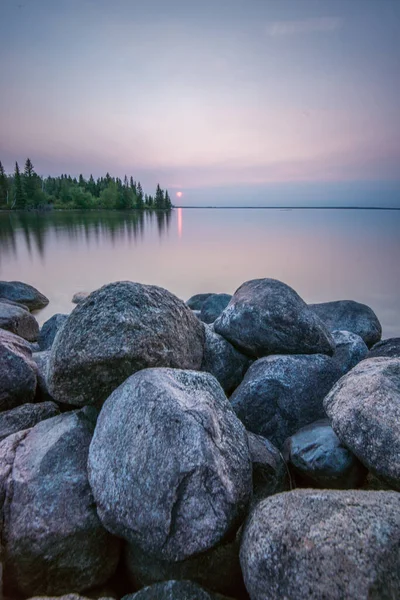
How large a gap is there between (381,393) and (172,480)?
1.87 metres

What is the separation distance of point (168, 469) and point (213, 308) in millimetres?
7565

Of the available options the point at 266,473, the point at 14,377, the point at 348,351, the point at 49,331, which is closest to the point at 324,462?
the point at 266,473

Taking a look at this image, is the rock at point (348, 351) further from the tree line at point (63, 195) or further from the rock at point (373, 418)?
the tree line at point (63, 195)

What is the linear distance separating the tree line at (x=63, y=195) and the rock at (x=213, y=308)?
87146 millimetres

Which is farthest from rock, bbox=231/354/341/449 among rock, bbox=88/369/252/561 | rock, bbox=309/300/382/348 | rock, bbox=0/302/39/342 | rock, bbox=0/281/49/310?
rock, bbox=0/281/49/310

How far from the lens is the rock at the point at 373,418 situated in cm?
259

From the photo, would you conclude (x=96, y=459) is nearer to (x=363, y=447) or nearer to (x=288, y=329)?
(x=363, y=447)

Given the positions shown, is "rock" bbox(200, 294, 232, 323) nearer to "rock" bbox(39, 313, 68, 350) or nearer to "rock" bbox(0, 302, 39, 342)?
"rock" bbox(39, 313, 68, 350)

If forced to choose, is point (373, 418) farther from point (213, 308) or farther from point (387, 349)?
point (213, 308)

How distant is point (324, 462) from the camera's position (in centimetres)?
299

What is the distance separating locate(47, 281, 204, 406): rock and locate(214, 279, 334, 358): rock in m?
1.57

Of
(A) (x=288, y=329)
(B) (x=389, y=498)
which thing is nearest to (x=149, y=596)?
(B) (x=389, y=498)

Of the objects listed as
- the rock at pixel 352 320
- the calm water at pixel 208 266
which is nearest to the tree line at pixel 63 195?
the calm water at pixel 208 266

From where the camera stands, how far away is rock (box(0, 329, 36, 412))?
3.83 m
